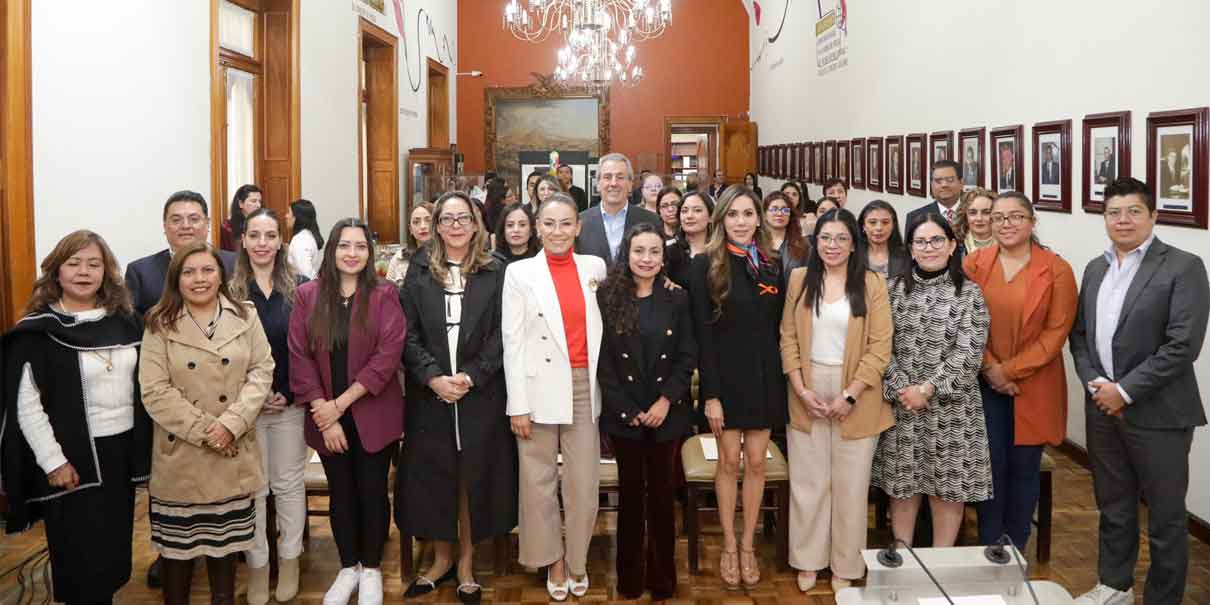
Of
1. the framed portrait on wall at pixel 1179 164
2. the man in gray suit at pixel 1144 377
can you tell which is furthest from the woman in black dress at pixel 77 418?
the framed portrait on wall at pixel 1179 164

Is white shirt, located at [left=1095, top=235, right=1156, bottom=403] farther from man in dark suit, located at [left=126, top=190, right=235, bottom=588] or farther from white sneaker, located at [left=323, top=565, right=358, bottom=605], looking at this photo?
man in dark suit, located at [left=126, top=190, right=235, bottom=588]

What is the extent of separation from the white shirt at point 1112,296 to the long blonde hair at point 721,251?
1375 millimetres

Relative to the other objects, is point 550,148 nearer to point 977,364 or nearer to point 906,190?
point 906,190

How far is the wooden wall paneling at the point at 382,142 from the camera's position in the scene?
1437cm

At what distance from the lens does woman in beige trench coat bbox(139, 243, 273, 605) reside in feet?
13.0

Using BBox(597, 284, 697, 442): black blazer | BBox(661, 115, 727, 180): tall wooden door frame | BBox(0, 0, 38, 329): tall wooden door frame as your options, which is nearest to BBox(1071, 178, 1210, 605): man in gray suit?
BBox(597, 284, 697, 442): black blazer

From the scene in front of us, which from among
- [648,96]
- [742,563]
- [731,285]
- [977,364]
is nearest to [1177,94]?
[977,364]

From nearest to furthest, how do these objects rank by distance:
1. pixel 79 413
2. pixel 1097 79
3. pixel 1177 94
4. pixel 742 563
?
pixel 79 413, pixel 742 563, pixel 1177 94, pixel 1097 79

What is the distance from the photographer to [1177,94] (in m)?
5.36

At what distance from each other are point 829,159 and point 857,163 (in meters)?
1.70

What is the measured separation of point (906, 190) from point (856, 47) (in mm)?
2666

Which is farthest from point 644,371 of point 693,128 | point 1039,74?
point 693,128

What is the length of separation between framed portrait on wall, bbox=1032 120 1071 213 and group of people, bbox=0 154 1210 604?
2.41 m

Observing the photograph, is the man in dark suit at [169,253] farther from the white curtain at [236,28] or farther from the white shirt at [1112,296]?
the white curtain at [236,28]
